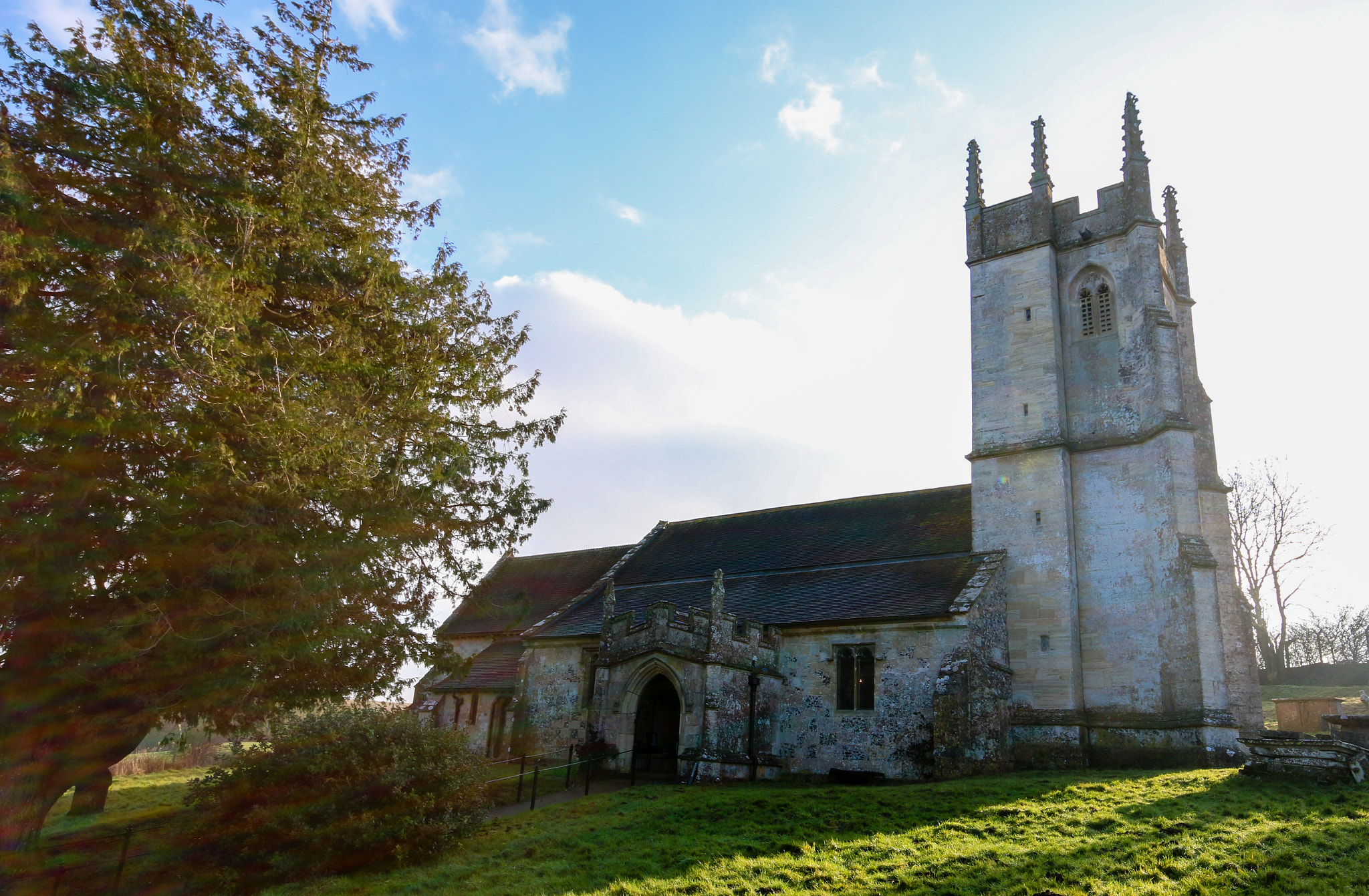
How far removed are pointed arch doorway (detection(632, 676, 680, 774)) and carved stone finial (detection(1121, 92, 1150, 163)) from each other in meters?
20.1

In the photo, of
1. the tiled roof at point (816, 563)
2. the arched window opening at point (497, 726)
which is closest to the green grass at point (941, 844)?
the tiled roof at point (816, 563)

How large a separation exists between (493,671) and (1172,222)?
88.5 ft

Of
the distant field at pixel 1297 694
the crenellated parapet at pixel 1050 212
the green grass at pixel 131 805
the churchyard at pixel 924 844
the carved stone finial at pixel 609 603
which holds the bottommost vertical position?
the green grass at pixel 131 805

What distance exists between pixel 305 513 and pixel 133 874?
6.40 meters

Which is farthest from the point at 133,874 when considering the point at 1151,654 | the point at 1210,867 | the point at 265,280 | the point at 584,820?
the point at 1151,654

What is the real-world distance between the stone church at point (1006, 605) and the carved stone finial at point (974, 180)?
0.31 feet

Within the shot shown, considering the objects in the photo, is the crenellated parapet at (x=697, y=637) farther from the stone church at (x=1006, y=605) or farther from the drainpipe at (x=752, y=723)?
the drainpipe at (x=752, y=723)

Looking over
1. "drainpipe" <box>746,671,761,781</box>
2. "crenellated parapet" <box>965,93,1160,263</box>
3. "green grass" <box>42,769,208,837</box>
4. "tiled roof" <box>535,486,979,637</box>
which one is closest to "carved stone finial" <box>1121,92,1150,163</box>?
"crenellated parapet" <box>965,93,1160,263</box>

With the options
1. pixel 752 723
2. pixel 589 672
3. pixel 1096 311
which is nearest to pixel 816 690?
pixel 752 723

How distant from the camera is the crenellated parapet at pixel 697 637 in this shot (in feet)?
70.6

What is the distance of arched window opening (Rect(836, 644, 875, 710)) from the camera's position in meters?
22.0

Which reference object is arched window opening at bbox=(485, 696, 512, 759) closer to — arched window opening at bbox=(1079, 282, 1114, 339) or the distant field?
arched window opening at bbox=(1079, 282, 1114, 339)

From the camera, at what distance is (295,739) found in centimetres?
1473

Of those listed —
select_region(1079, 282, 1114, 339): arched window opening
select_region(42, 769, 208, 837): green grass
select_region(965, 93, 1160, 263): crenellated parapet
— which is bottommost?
select_region(42, 769, 208, 837): green grass
